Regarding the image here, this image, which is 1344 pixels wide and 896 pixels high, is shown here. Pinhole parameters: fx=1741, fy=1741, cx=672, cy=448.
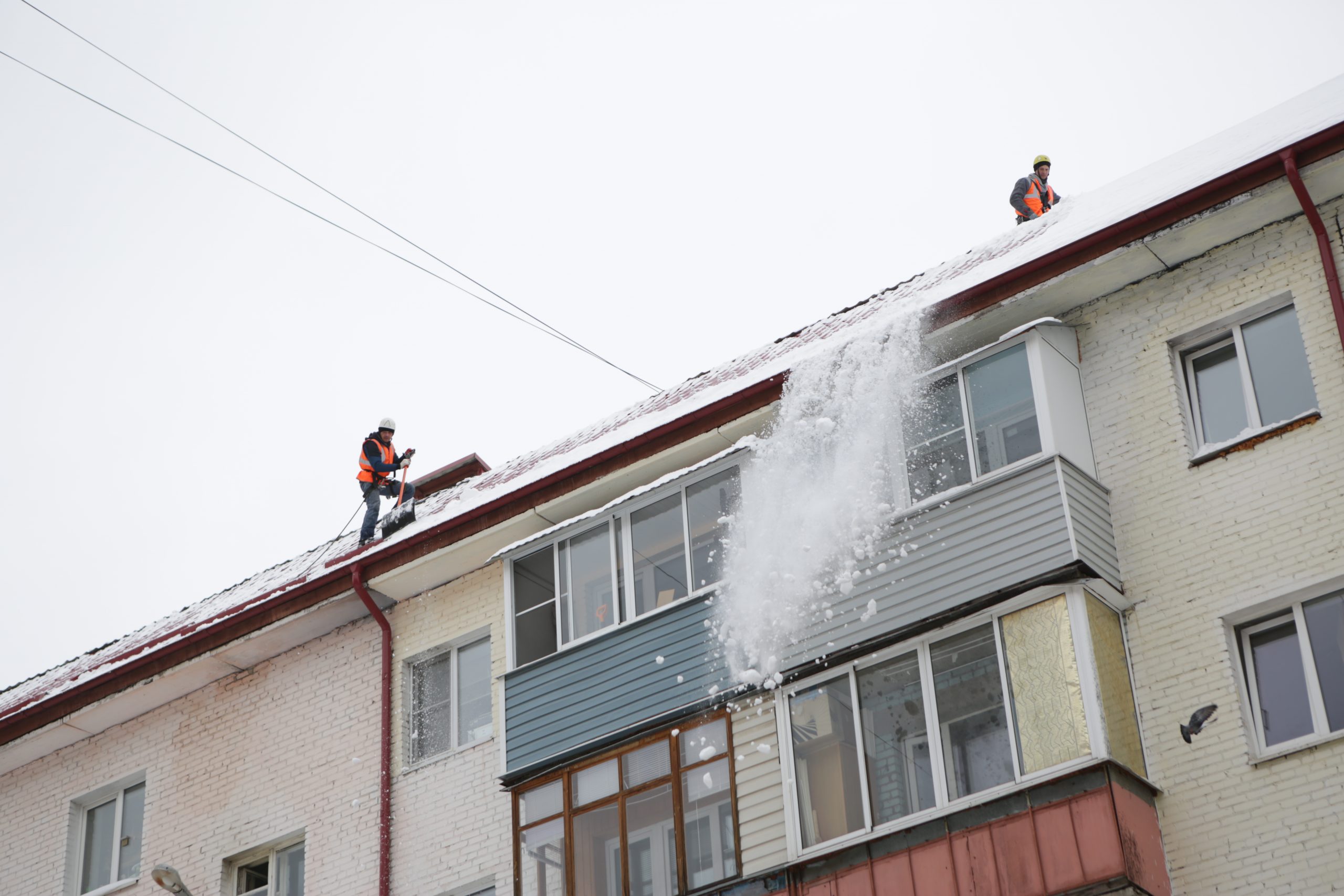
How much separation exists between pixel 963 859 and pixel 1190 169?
22.7ft

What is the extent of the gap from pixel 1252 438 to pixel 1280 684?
195 cm

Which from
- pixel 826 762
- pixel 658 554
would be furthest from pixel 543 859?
pixel 826 762

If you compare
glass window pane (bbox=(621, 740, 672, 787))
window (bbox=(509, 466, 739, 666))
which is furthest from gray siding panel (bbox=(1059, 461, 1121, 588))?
glass window pane (bbox=(621, 740, 672, 787))

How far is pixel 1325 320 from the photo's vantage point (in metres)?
13.4

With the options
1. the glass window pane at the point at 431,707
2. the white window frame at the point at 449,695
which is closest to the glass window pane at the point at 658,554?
the white window frame at the point at 449,695

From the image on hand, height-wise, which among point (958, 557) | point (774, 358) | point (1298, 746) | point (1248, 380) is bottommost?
point (1298, 746)

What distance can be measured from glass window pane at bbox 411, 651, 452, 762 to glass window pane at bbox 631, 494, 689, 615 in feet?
9.70

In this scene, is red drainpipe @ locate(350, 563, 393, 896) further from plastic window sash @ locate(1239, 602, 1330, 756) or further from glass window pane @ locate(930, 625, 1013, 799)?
plastic window sash @ locate(1239, 602, 1330, 756)

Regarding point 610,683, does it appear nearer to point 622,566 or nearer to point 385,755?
point 622,566

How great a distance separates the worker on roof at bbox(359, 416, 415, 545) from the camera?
68.4 feet

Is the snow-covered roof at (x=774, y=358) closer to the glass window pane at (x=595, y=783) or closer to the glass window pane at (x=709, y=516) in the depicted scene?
the glass window pane at (x=709, y=516)

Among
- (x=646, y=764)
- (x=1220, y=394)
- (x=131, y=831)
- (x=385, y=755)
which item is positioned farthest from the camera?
(x=131, y=831)

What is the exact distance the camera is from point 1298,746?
1210cm

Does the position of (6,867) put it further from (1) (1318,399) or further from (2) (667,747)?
(1) (1318,399)
